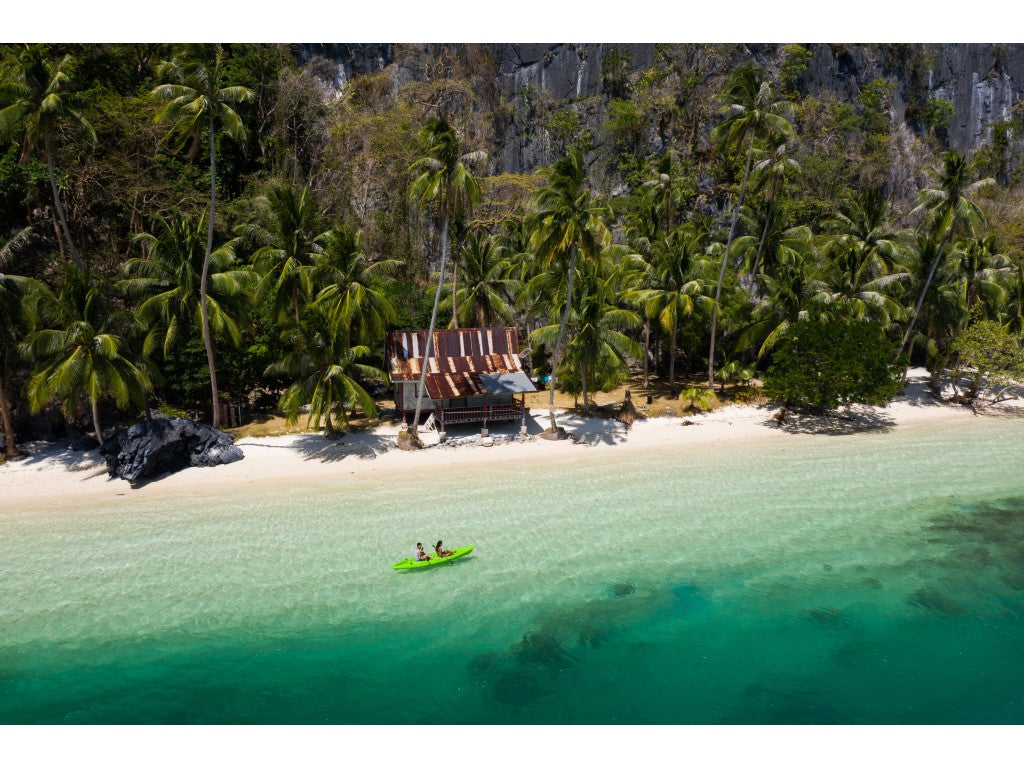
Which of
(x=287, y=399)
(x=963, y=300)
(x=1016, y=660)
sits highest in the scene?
(x=963, y=300)

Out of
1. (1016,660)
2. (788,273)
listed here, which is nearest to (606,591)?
(1016,660)

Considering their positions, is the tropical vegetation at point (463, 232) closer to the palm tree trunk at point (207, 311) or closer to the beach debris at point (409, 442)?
the palm tree trunk at point (207, 311)

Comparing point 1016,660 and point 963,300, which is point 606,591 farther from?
point 963,300

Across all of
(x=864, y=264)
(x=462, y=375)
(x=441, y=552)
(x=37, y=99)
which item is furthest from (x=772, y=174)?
(x=37, y=99)

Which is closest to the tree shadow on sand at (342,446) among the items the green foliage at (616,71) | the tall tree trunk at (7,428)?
the tall tree trunk at (7,428)

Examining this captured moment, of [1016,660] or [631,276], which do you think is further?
[631,276]

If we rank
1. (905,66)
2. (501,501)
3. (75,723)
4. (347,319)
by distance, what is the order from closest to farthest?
1. (75,723)
2. (501,501)
3. (347,319)
4. (905,66)

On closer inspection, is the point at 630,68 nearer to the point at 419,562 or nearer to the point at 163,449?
the point at 163,449
